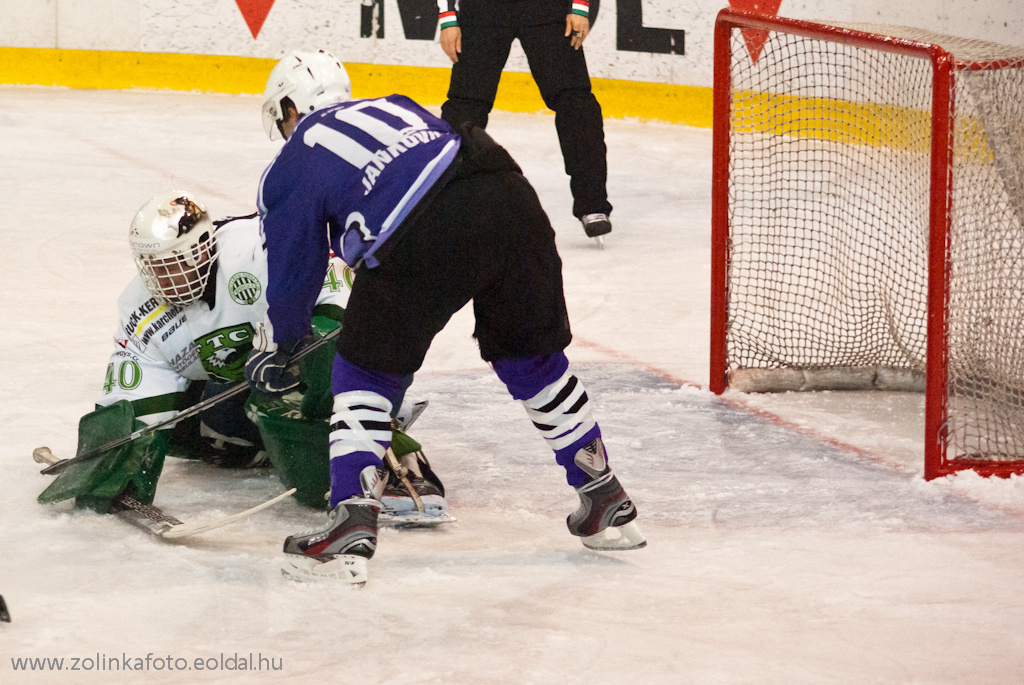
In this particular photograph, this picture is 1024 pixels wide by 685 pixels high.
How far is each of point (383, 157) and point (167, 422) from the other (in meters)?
0.77

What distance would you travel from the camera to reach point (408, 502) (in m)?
2.61

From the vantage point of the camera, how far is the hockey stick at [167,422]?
102 inches

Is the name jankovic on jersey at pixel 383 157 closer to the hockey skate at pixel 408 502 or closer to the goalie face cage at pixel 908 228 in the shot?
the hockey skate at pixel 408 502

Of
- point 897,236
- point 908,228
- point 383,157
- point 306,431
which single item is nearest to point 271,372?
point 306,431

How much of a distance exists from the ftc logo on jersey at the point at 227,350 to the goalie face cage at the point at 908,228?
1.38 meters

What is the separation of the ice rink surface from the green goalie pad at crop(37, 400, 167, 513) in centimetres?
6

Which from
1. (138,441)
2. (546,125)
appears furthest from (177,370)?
(546,125)

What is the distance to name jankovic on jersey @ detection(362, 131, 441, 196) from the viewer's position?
2.20m

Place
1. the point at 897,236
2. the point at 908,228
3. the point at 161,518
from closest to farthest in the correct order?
the point at 161,518, the point at 908,228, the point at 897,236

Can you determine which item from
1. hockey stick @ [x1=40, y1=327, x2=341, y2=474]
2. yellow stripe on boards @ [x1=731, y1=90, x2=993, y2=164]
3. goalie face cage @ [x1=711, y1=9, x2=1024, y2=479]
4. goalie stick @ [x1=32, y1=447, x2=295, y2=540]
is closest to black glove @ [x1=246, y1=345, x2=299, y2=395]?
hockey stick @ [x1=40, y1=327, x2=341, y2=474]

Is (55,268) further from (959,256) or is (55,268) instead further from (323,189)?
(959,256)

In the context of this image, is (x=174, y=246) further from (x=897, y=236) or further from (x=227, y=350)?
(x=897, y=236)

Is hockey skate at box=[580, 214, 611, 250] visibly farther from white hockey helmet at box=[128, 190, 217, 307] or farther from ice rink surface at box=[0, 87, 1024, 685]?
white hockey helmet at box=[128, 190, 217, 307]

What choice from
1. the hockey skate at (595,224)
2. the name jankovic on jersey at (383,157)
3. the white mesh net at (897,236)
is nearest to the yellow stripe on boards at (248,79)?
the hockey skate at (595,224)
